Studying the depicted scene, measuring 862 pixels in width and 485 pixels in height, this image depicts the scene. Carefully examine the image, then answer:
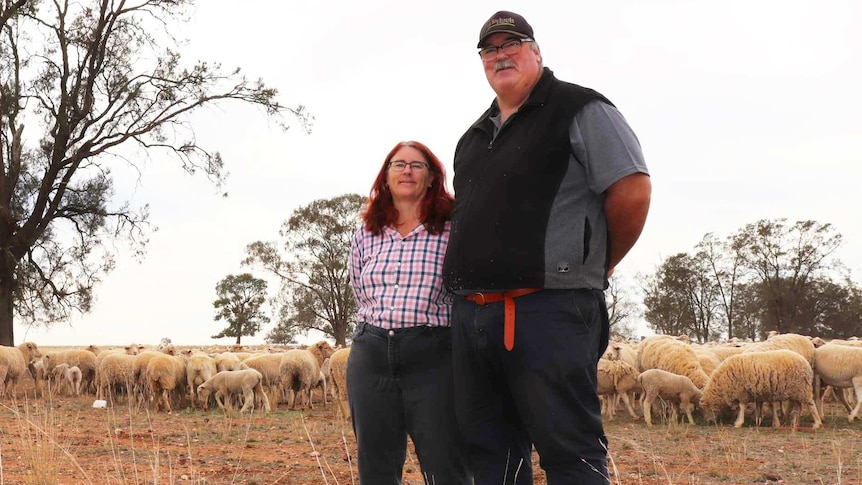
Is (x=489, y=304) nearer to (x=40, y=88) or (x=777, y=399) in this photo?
(x=777, y=399)

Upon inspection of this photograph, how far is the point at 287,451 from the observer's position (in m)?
9.22

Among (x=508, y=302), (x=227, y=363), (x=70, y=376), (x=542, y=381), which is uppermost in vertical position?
(x=508, y=302)

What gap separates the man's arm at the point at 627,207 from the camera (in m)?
3.04

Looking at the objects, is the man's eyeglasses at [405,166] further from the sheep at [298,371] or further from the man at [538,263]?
the sheep at [298,371]

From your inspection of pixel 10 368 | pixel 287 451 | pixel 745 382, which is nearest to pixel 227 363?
pixel 10 368

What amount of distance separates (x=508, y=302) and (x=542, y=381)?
1.10ft

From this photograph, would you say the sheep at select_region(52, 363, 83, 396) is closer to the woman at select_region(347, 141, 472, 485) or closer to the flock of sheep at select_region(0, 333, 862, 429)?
the flock of sheep at select_region(0, 333, 862, 429)

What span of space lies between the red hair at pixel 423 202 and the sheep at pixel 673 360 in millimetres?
12150

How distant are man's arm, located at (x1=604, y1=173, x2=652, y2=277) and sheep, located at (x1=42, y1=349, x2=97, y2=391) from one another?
18.0 m

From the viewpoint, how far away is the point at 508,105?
3.42 m

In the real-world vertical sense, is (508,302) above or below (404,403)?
above

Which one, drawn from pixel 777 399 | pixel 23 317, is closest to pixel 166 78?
pixel 23 317

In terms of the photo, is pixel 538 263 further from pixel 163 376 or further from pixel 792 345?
pixel 792 345

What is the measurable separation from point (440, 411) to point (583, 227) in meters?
1.06
